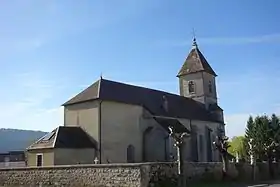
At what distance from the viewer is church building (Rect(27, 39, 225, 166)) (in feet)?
116

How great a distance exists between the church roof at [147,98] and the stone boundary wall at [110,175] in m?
11.6

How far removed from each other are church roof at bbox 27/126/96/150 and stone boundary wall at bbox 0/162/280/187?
5850 mm

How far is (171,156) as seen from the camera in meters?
40.7

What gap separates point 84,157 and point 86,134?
2660 mm

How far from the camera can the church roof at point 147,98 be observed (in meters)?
38.8

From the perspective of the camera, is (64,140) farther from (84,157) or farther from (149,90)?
(149,90)

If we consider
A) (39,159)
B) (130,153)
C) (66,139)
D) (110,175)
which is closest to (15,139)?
(130,153)

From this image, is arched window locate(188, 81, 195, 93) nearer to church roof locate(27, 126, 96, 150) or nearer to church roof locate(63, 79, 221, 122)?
church roof locate(63, 79, 221, 122)

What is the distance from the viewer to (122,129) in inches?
1511

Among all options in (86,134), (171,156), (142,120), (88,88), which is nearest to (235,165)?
(171,156)

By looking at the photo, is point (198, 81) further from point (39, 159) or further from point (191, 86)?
point (39, 159)

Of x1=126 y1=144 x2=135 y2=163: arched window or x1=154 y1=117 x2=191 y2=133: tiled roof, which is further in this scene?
x1=154 y1=117 x2=191 y2=133: tiled roof

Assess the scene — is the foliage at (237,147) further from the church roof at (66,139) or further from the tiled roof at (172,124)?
the church roof at (66,139)

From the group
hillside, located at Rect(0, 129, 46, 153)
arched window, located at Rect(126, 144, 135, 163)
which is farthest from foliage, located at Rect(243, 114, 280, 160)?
hillside, located at Rect(0, 129, 46, 153)
